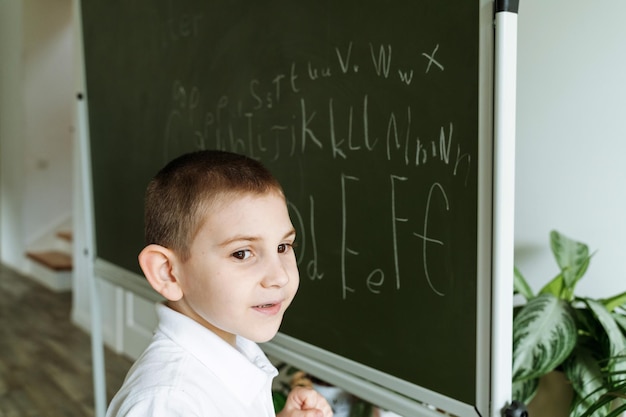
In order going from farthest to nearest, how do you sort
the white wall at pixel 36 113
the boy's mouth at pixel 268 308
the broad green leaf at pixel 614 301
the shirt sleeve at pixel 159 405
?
the white wall at pixel 36 113, the broad green leaf at pixel 614 301, the boy's mouth at pixel 268 308, the shirt sleeve at pixel 159 405

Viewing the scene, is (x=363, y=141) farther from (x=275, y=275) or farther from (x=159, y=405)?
(x=159, y=405)

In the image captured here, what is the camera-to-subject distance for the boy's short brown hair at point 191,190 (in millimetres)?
981

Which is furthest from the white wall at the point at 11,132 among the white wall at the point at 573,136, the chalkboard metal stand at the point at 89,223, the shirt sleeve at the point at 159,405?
the shirt sleeve at the point at 159,405

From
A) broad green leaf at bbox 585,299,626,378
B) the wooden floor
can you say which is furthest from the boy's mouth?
the wooden floor

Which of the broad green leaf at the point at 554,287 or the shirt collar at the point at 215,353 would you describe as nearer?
the shirt collar at the point at 215,353

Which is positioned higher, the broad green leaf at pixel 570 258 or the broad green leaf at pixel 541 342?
the broad green leaf at pixel 570 258

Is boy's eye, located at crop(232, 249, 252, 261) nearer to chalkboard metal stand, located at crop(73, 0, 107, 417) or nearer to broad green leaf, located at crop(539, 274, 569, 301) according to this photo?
broad green leaf, located at crop(539, 274, 569, 301)

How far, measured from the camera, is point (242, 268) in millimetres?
946

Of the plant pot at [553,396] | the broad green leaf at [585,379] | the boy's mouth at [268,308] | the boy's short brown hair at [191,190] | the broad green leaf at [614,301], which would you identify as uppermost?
the boy's short brown hair at [191,190]

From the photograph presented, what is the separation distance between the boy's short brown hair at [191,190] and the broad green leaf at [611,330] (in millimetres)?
747

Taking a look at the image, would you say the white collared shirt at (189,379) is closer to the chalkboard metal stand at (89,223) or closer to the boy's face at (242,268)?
the boy's face at (242,268)

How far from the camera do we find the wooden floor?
10.9ft

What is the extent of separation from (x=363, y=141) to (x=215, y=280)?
0.58m

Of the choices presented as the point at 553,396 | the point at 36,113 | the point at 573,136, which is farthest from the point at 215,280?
the point at 36,113
